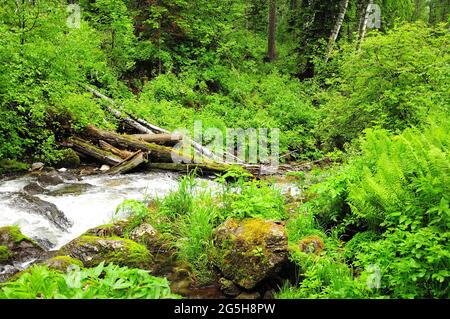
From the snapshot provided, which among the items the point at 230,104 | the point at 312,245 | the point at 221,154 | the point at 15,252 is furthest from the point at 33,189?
the point at 230,104

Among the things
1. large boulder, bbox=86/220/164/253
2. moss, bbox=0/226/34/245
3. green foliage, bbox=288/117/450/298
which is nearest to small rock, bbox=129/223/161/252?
large boulder, bbox=86/220/164/253

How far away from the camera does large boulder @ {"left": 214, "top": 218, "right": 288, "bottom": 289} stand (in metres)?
4.91

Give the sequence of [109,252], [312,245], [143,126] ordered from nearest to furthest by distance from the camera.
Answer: [312,245]
[109,252]
[143,126]

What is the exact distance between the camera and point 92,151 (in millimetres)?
11398

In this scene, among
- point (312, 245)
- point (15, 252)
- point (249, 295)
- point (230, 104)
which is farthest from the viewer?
point (230, 104)

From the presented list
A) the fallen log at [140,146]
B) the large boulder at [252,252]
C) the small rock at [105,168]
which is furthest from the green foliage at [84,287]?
the fallen log at [140,146]

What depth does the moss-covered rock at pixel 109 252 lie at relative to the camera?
5535 mm

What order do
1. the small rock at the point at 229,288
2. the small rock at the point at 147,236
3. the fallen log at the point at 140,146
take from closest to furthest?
the small rock at the point at 229,288 < the small rock at the point at 147,236 < the fallen log at the point at 140,146

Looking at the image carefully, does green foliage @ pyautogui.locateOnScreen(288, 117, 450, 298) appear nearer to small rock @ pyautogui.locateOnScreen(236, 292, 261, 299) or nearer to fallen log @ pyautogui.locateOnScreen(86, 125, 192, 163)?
small rock @ pyautogui.locateOnScreen(236, 292, 261, 299)

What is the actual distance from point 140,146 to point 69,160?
2.08m

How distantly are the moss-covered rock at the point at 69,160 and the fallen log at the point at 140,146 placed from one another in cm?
93

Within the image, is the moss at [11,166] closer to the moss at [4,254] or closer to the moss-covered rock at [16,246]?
the moss-covered rock at [16,246]

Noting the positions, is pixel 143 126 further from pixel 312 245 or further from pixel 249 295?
pixel 249 295

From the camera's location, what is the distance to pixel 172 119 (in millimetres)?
15211
